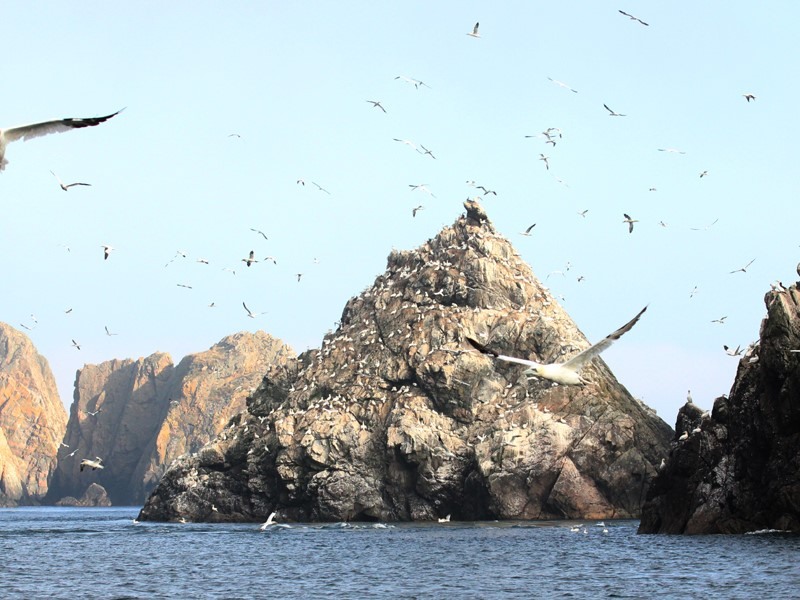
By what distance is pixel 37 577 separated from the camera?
52594 mm

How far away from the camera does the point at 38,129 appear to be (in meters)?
28.1

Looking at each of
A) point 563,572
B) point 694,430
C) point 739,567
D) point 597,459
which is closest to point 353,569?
point 563,572

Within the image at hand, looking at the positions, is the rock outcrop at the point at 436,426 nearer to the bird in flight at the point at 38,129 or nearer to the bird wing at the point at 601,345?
the bird wing at the point at 601,345

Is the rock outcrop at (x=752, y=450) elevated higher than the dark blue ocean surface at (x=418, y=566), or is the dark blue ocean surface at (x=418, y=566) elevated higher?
the rock outcrop at (x=752, y=450)

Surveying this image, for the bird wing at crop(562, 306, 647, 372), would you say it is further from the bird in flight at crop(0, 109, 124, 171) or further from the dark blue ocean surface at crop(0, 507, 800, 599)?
→ the bird in flight at crop(0, 109, 124, 171)

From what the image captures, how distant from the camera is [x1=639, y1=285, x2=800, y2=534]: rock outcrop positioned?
191ft

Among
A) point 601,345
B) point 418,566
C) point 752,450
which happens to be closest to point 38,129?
point 601,345

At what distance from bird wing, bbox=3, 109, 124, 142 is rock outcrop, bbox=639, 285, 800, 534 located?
41937mm

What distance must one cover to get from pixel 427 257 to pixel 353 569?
3249 inches

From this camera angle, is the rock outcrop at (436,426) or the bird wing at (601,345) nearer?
the bird wing at (601,345)

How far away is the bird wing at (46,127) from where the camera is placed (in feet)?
85.0

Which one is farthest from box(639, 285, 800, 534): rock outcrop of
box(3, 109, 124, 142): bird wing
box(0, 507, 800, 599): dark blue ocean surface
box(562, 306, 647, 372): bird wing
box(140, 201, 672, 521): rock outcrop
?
box(3, 109, 124, 142): bird wing

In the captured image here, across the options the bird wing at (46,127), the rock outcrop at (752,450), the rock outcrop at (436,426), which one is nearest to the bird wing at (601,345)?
the bird wing at (46,127)

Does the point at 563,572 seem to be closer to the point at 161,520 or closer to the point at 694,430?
the point at 694,430
